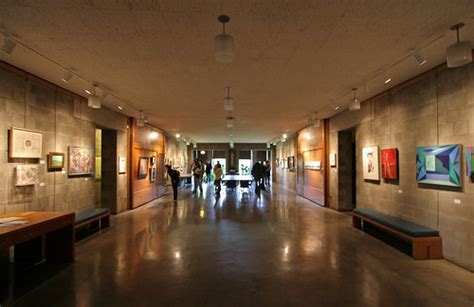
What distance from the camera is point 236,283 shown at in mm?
3588

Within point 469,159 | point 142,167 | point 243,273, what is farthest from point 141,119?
point 469,159

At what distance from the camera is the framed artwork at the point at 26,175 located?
4695 millimetres

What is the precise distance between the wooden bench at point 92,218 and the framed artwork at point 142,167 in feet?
10.6

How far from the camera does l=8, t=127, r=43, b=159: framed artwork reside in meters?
4.57

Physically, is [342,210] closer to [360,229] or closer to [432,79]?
[360,229]

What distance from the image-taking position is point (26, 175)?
487 cm

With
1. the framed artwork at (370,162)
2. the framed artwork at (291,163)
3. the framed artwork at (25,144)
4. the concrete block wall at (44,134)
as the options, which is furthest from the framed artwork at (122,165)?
the framed artwork at (291,163)

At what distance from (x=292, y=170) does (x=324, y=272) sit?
463 inches

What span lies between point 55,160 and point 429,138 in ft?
25.1

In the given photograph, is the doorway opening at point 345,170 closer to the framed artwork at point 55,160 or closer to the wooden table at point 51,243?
the wooden table at point 51,243

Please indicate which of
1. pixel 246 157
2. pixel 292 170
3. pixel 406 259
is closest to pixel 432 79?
pixel 406 259

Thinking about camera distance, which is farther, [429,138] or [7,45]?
[429,138]

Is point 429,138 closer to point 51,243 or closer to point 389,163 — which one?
point 389,163

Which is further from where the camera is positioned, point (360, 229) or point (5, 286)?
point (360, 229)
